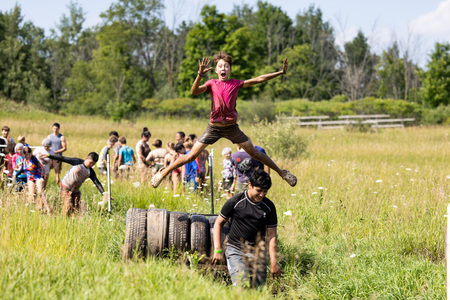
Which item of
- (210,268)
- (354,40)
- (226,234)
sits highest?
(354,40)

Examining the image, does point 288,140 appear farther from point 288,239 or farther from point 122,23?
point 122,23

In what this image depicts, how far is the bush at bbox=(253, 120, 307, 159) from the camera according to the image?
17.3 meters

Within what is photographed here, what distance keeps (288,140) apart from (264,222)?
11.8 metres

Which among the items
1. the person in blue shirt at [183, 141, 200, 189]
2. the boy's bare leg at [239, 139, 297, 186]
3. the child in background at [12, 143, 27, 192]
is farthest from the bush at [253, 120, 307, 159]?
the boy's bare leg at [239, 139, 297, 186]

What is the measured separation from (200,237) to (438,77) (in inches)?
1693

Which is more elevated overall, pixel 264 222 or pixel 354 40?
pixel 354 40

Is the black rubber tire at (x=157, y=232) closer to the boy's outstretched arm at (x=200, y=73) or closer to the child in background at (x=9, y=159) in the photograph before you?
the boy's outstretched arm at (x=200, y=73)

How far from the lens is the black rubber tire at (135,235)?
5.96 m

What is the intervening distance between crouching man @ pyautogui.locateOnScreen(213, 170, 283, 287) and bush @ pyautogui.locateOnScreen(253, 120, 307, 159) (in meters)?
11.5

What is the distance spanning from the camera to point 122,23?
193ft

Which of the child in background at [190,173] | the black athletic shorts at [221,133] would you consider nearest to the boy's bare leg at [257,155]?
the black athletic shorts at [221,133]


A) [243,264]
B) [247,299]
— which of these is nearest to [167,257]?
[243,264]

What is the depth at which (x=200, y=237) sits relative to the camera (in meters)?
6.18

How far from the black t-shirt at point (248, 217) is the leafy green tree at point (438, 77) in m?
41.9
